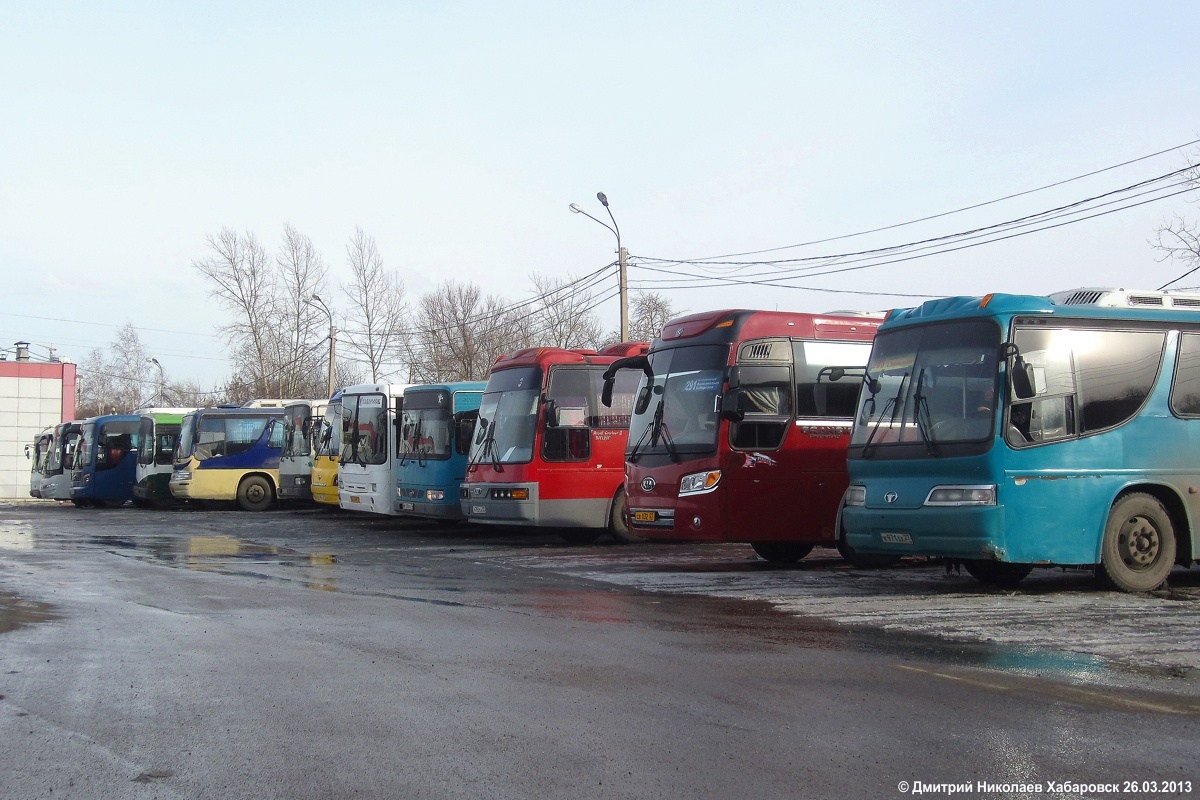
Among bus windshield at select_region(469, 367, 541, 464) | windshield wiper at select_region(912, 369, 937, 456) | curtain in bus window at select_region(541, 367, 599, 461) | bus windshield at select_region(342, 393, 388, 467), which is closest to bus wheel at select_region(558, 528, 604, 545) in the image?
curtain in bus window at select_region(541, 367, 599, 461)

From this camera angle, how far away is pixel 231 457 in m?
31.1

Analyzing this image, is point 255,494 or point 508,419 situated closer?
point 508,419

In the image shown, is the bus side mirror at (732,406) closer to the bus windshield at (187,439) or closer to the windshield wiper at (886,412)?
the windshield wiper at (886,412)

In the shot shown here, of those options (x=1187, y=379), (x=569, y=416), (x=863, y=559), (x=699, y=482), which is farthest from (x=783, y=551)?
(x=1187, y=379)

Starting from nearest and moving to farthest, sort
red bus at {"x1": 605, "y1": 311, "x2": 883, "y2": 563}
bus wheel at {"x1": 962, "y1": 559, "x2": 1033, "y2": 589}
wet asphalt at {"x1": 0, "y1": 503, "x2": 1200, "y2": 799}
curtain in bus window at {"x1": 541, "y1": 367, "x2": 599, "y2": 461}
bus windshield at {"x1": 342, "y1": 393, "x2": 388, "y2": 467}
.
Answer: wet asphalt at {"x1": 0, "y1": 503, "x2": 1200, "y2": 799}
bus wheel at {"x1": 962, "y1": 559, "x2": 1033, "y2": 589}
red bus at {"x1": 605, "y1": 311, "x2": 883, "y2": 563}
curtain in bus window at {"x1": 541, "y1": 367, "x2": 599, "y2": 461}
bus windshield at {"x1": 342, "y1": 393, "x2": 388, "y2": 467}

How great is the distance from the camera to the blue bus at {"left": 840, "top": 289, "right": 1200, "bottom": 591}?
33.5ft

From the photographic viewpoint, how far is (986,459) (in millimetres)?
10195

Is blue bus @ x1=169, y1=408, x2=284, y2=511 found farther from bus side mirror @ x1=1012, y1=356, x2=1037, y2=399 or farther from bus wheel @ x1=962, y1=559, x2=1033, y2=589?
bus side mirror @ x1=1012, y1=356, x2=1037, y2=399

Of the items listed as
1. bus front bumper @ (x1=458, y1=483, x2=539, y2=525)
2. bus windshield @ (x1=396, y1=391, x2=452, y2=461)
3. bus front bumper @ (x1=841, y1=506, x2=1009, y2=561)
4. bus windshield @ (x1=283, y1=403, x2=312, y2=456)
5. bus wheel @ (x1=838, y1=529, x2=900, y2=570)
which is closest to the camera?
Answer: bus front bumper @ (x1=841, y1=506, x2=1009, y2=561)

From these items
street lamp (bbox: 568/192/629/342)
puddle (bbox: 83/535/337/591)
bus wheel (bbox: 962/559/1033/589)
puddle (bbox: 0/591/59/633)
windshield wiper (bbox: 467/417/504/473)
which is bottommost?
puddle (bbox: 83/535/337/591)

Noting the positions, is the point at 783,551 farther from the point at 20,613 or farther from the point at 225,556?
the point at 20,613

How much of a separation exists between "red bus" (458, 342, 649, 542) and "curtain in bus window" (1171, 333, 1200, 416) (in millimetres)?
8330

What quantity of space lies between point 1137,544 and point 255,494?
83.9 ft

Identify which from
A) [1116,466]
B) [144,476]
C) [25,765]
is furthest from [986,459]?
[144,476]
